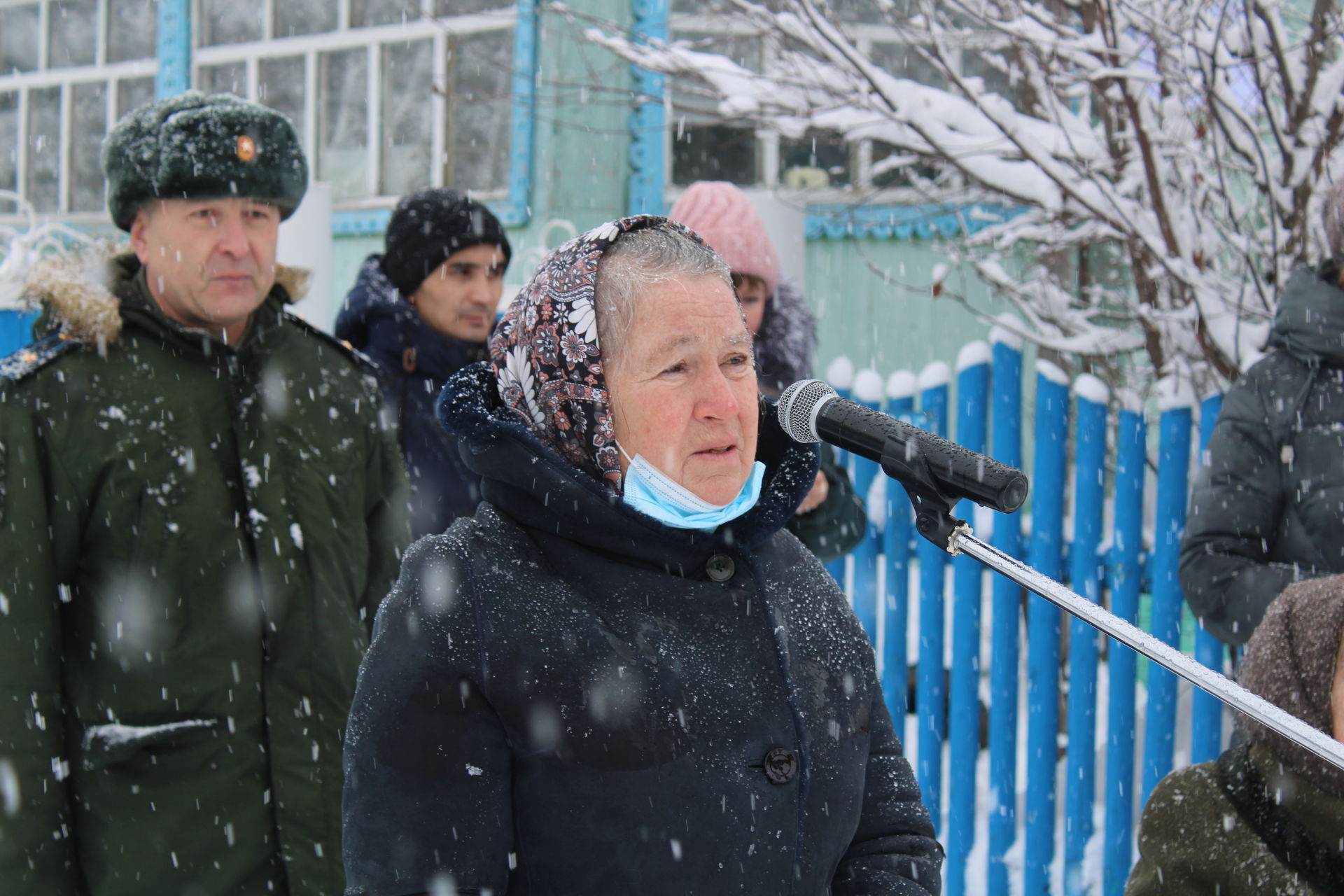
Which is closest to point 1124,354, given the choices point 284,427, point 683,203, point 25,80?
point 683,203

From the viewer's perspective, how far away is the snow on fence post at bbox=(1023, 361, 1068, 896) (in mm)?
4145

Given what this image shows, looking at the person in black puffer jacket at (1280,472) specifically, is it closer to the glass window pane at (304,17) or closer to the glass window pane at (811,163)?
the glass window pane at (811,163)

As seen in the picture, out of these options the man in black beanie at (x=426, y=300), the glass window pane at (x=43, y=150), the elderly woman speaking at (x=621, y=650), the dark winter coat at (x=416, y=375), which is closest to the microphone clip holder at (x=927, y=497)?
the elderly woman speaking at (x=621, y=650)

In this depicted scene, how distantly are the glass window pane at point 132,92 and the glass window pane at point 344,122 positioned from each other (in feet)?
5.67

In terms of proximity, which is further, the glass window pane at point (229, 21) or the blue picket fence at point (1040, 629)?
the glass window pane at point (229, 21)

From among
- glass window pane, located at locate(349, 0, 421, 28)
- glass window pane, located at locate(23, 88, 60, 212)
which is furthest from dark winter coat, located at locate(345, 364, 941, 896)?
glass window pane, located at locate(23, 88, 60, 212)

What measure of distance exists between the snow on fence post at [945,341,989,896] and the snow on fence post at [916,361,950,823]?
4 cm

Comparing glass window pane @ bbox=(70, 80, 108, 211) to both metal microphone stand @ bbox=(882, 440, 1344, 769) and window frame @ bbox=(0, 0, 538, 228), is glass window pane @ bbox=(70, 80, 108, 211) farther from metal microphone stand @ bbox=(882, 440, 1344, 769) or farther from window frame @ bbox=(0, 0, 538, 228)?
metal microphone stand @ bbox=(882, 440, 1344, 769)

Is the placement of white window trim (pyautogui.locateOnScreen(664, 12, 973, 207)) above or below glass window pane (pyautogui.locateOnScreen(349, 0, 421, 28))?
below

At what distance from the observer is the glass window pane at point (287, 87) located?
9203mm

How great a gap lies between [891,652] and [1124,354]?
2.83 metres

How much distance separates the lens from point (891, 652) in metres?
4.48

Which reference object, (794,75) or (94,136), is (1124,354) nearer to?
(794,75)

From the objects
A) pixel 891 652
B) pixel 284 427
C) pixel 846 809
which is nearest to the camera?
pixel 846 809
